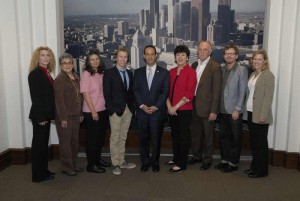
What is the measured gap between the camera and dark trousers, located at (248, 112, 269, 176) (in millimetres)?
4023

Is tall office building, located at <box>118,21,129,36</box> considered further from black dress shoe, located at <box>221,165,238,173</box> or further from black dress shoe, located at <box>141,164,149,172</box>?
black dress shoe, located at <box>221,165,238,173</box>

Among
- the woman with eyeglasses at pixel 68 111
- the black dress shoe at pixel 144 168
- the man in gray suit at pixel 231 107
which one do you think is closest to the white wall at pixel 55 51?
the man in gray suit at pixel 231 107

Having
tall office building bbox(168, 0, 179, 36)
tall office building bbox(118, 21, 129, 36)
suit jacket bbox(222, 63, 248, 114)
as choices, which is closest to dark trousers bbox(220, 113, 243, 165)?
suit jacket bbox(222, 63, 248, 114)

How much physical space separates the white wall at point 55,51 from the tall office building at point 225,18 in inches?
21.9

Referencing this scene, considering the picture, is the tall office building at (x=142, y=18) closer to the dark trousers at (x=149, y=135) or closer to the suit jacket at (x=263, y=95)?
the dark trousers at (x=149, y=135)

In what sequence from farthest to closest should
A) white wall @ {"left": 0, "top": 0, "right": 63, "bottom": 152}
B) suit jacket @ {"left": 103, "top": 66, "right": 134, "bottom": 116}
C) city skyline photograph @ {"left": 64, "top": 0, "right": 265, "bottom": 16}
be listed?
city skyline photograph @ {"left": 64, "top": 0, "right": 265, "bottom": 16}, white wall @ {"left": 0, "top": 0, "right": 63, "bottom": 152}, suit jacket @ {"left": 103, "top": 66, "right": 134, "bottom": 116}

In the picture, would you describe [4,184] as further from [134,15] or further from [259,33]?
[259,33]

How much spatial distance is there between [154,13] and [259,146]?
2.50 meters

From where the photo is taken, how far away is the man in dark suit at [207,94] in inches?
164

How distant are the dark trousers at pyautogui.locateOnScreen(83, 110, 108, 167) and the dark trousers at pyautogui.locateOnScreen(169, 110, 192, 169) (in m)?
0.90

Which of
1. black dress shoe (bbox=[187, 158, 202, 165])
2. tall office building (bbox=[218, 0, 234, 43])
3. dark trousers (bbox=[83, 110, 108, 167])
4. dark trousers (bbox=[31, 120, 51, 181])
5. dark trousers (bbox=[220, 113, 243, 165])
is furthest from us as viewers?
tall office building (bbox=[218, 0, 234, 43])

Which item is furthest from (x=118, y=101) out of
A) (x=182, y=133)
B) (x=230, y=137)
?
(x=230, y=137)

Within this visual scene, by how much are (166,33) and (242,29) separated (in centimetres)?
116

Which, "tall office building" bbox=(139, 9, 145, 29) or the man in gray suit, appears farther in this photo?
"tall office building" bbox=(139, 9, 145, 29)
